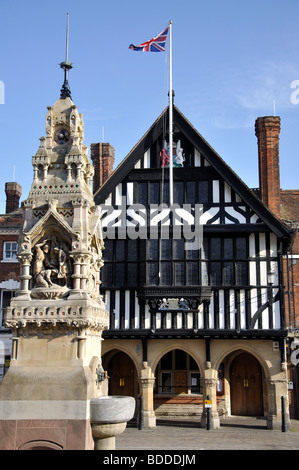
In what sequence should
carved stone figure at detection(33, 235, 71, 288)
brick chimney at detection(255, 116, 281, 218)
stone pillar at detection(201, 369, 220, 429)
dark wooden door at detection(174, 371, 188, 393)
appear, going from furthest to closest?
dark wooden door at detection(174, 371, 188, 393) < brick chimney at detection(255, 116, 281, 218) < stone pillar at detection(201, 369, 220, 429) < carved stone figure at detection(33, 235, 71, 288)

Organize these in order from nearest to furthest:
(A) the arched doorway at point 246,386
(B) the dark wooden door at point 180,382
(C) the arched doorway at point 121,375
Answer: (A) the arched doorway at point 246,386
(B) the dark wooden door at point 180,382
(C) the arched doorway at point 121,375

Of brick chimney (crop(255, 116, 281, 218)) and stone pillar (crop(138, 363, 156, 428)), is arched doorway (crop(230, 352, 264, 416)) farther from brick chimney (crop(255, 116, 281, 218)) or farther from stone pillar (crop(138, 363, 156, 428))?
brick chimney (crop(255, 116, 281, 218))

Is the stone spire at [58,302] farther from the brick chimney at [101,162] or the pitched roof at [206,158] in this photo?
the brick chimney at [101,162]

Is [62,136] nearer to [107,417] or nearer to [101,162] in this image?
[107,417]

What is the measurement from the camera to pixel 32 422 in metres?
7.81

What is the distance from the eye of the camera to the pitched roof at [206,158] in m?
20.9

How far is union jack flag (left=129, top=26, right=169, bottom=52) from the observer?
21109 millimetres

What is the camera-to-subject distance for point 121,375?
79.1 feet

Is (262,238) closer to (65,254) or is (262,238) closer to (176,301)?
(176,301)

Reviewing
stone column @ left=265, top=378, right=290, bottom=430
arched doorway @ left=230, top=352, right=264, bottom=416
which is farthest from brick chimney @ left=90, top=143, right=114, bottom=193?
stone column @ left=265, top=378, right=290, bottom=430

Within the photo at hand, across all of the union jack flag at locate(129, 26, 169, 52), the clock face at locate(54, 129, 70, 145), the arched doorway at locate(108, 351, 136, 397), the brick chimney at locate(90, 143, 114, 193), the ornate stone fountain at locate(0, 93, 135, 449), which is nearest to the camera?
the ornate stone fountain at locate(0, 93, 135, 449)

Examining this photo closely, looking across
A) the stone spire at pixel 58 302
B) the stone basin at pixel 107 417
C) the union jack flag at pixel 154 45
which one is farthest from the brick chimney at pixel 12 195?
the stone basin at pixel 107 417

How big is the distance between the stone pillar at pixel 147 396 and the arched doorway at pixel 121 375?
3.11 m

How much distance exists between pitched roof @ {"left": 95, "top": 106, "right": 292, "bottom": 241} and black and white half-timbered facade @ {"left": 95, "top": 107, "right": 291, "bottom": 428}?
40 mm
